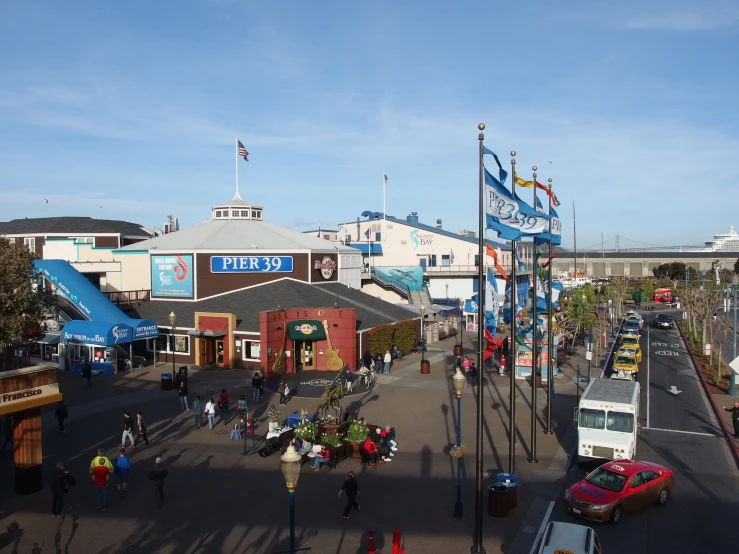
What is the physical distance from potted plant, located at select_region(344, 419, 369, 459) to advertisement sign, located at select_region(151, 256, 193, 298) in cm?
2634

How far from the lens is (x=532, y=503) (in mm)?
17516

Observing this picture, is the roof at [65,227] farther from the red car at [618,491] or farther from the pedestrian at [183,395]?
the red car at [618,491]

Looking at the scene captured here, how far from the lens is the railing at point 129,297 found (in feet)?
148

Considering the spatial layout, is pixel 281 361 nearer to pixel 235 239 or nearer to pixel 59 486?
pixel 235 239

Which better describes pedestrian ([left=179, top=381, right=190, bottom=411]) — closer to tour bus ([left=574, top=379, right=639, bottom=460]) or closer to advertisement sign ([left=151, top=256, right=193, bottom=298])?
tour bus ([left=574, top=379, right=639, bottom=460])

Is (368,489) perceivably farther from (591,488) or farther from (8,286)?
(8,286)

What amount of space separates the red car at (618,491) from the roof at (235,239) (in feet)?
106

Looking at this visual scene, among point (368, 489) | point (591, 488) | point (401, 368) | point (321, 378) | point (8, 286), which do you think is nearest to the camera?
point (591, 488)

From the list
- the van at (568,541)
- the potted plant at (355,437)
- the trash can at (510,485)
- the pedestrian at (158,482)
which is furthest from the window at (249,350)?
the van at (568,541)

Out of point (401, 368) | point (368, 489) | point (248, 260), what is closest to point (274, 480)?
point (368, 489)

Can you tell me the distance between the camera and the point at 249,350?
3794 cm

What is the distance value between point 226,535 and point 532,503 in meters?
8.22

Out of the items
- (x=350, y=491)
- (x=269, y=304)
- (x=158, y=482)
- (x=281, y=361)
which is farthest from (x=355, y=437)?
(x=269, y=304)

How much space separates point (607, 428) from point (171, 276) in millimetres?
33671
